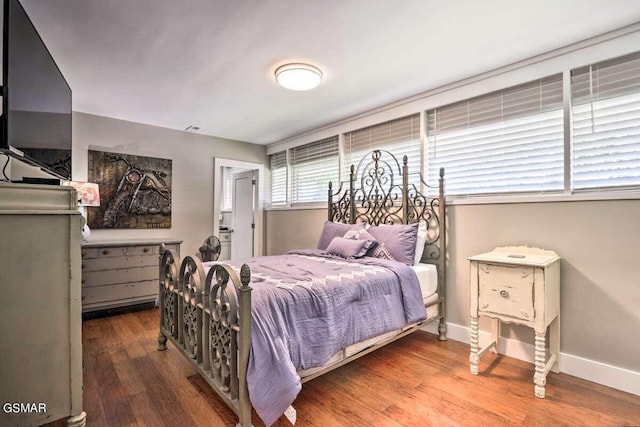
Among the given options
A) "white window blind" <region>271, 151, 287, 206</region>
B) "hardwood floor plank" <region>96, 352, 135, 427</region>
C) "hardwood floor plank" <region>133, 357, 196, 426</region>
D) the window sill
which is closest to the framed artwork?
"white window blind" <region>271, 151, 287, 206</region>

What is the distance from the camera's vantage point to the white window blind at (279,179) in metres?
5.02

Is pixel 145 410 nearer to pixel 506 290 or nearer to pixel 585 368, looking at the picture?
pixel 506 290

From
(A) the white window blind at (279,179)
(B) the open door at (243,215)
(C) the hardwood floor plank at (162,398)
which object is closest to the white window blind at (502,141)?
(A) the white window blind at (279,179)

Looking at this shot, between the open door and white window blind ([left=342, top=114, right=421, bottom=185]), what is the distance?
2.01 metres

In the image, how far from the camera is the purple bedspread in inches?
59.7

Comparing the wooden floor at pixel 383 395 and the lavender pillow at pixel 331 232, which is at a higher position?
the lavender pillow at pixel 331 232

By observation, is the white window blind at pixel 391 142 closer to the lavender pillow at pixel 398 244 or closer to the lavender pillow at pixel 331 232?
the lavender pillow at pixel 398 244

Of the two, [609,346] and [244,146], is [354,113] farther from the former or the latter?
[609,346]

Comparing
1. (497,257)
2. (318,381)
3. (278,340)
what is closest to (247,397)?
(278,340)

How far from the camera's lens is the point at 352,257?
9.43ft

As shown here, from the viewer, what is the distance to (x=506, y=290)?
2.09 meters

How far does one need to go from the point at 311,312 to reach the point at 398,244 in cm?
132

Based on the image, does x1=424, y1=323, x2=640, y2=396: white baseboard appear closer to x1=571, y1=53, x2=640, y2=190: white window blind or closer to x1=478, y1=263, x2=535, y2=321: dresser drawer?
x1=478, y1=263, x2=535, y2=321: dresser drawer

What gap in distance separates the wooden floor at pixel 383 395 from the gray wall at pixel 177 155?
2100 millimetres
